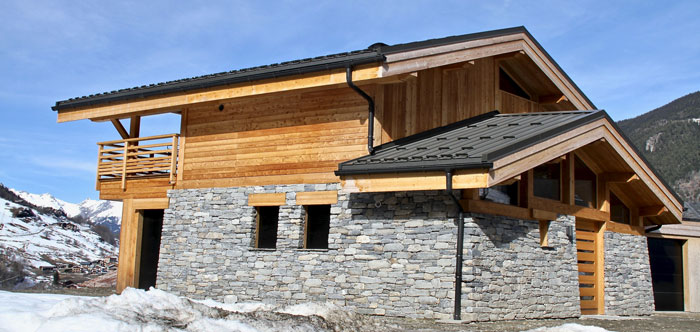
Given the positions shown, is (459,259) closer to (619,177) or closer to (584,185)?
(584,185)

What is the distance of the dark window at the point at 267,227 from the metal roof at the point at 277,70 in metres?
2.61

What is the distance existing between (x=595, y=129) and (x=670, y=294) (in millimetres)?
7656

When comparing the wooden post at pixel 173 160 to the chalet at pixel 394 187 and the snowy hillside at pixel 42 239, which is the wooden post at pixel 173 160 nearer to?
the chalet at pixel 394 187

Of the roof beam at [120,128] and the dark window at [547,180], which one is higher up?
the roof beam at [120,128]

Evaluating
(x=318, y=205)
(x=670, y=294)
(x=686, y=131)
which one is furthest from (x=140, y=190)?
(x=686, y=131)

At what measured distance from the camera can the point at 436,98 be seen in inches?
523

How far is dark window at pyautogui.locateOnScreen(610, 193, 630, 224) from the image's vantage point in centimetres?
1570

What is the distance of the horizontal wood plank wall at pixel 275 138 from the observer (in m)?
12.6

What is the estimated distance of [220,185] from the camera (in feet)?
46.5

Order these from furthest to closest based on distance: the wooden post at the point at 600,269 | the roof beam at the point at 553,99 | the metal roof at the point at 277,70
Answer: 1. the roof beam at the point at 553,99
2. the wooden post at the point at 600,269
3. the metal roof at the point at 277,70

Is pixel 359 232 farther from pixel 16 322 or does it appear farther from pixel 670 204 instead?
pixel 670 204

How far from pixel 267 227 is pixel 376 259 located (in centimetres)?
283

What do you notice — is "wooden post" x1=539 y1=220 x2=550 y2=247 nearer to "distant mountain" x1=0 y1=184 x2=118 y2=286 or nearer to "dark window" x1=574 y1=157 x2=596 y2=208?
"dark window" x1=574 y1=157 x2=596 y2=208

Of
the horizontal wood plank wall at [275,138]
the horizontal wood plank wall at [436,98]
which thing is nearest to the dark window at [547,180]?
the horizontal wood plank wall at [436,98]
